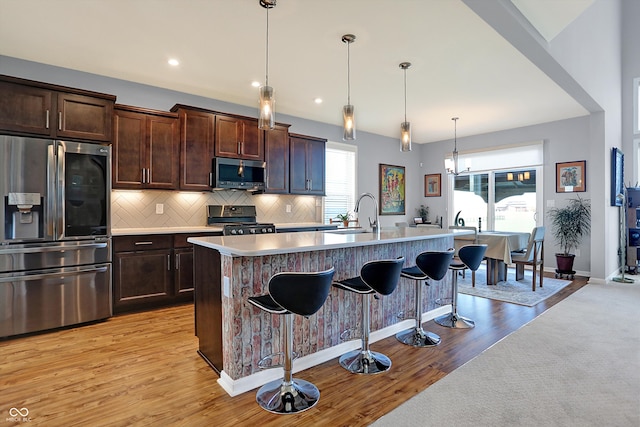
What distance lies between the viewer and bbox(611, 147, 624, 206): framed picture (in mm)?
5422

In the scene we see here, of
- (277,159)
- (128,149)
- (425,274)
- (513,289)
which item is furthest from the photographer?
(277,159)

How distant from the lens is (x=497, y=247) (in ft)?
16.4

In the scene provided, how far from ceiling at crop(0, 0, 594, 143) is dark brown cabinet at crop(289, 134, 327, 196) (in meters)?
0.69

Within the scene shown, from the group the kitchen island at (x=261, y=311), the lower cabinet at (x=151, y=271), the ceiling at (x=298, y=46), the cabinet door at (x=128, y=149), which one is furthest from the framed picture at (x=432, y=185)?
the cabinet door at (x=128, y=149)

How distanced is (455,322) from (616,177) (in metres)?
4.36

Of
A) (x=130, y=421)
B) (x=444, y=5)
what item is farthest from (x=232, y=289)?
(x=444, y=5)

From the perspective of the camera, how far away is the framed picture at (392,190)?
7.33 metres

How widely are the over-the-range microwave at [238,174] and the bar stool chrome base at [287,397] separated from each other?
2.96 metres

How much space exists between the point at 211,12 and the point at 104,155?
6.30 ft

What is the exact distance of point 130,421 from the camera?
6.16 feet

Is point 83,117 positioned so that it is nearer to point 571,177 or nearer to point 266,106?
point 266,106

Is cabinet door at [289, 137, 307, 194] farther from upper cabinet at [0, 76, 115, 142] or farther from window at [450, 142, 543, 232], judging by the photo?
window at [450, 142, 543, 232]

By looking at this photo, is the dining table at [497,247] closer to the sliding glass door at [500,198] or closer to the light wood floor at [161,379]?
the sliding glass door at [500,198]

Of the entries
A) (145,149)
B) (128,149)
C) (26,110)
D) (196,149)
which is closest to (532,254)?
(196,149)
